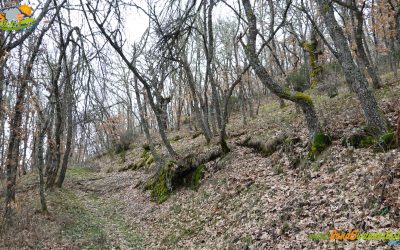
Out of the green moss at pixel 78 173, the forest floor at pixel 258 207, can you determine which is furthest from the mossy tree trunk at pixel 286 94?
the green moss at pixel 78 173

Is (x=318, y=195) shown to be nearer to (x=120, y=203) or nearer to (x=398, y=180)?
(x=398, y=180)

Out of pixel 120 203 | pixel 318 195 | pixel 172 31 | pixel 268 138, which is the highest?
pixel 172 31

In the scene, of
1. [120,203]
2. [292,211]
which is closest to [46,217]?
[120,203]

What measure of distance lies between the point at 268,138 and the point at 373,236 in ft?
21.1

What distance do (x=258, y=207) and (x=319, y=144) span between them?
8.06 ft

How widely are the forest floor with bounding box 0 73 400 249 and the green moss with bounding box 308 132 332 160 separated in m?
0.23

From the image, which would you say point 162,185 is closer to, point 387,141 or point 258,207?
point 258,207

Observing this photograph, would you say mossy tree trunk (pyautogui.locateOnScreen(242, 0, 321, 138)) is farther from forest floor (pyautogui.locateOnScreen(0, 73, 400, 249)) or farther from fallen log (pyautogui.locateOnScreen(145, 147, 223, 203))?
fallen log (pyautogui.locateOnScreen(145, 147, 223, 203))

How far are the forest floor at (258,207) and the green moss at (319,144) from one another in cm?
23

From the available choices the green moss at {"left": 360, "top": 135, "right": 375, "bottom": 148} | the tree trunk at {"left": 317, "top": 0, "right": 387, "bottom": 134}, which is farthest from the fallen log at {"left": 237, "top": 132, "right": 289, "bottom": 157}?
the tree trunk at {"left": 317, "top": 0, "right": 387, "bottom": 134}

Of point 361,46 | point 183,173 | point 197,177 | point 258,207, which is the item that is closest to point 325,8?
point 361,46

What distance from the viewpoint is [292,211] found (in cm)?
596

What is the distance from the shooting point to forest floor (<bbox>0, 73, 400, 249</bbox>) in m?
5.09

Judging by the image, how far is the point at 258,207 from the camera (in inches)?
274
